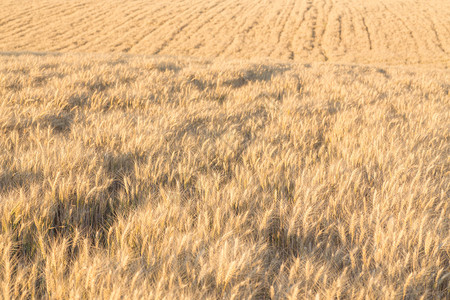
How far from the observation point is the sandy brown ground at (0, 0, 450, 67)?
25.2m

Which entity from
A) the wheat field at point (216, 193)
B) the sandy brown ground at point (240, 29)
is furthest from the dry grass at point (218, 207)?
the sandy brown ground at point (240, 29)

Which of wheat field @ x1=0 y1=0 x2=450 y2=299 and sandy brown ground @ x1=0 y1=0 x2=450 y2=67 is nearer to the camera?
wheat field @ x1=0 y1=0 x2=450 y2=299

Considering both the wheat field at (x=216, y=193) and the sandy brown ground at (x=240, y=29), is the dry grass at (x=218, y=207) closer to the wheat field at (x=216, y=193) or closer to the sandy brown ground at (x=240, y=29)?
the wheat field at (x=216, y=193)

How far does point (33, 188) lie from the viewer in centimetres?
129

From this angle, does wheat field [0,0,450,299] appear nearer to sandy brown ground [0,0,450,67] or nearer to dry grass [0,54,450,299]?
dry grass [0,54,450,299]

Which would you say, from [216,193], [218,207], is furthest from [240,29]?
[218,207]

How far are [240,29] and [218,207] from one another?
33363 millimetres

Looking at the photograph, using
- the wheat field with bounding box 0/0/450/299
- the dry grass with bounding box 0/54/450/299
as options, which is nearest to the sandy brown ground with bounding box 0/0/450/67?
the wheat field with bounding box 0/0/450/299

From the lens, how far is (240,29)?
104 feet

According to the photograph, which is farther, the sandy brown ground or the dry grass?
the sandy brown ground

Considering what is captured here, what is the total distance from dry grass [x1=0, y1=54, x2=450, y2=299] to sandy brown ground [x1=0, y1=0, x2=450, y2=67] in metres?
23.5

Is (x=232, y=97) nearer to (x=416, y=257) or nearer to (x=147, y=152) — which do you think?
(x=147, y=152)

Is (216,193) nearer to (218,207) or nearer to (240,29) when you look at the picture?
(218,207)

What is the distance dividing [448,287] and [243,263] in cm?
73
